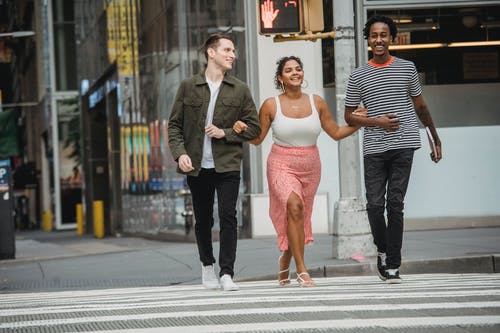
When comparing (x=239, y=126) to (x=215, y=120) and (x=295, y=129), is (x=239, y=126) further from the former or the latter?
(x=295, y=129)

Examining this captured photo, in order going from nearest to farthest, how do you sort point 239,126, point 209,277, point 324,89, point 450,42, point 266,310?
point 266,310, point 239,126, point 209,277, point 450,42, point 324,89

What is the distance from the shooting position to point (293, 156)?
329 inches

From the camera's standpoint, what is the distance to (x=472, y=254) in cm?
1048

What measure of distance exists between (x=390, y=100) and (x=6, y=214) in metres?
9.60

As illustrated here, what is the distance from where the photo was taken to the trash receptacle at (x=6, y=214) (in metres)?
16.4

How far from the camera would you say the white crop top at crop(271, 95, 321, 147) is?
8328 millimetres

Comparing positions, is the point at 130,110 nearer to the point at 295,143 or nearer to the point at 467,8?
the point at 467,8

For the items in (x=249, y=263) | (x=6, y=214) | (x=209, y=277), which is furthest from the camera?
(x=6, y=214)

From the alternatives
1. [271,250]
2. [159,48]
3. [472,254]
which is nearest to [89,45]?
[159,48]

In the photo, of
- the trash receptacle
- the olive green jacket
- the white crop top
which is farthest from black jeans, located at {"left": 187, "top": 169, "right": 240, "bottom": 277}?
the trash receptacle

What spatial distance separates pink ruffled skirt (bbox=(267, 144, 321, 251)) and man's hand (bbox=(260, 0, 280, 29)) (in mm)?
2643

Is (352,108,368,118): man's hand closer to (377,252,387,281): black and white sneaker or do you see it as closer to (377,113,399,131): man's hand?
(377,113,399,131): man's hand

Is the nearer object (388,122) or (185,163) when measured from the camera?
(185,163)

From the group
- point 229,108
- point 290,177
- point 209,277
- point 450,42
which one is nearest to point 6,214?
point 450,42
